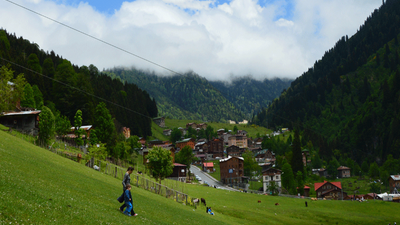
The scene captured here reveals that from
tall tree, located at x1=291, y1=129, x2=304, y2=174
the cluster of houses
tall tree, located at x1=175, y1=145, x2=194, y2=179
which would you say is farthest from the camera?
tall tree, located at x1=291, y1=129, x2=304, y2=174

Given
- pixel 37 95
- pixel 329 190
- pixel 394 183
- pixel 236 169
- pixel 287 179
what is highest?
pixel 37 95

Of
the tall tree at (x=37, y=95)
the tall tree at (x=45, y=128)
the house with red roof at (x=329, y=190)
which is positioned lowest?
the house with red roof at (x=329, y=190)

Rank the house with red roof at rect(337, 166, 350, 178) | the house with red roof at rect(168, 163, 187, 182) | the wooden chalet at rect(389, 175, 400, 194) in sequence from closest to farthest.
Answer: the house with red roof at rect(168, 163, 187, 182) < the wooden chalet at rect(389, 175, 400, 194) < the house with red roof at rect(337, 166, 350, 178)

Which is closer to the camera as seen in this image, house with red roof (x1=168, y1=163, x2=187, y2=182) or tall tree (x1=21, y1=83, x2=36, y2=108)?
tall tree (x1=21, y1=83, x2=36, y2=108)

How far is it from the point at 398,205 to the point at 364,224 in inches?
1208

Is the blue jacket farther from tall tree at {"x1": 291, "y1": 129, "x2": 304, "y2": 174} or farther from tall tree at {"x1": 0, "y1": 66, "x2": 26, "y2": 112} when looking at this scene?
tall tree at {"x1": 291, "y1": 129, "x2": 304, "y2": 174}

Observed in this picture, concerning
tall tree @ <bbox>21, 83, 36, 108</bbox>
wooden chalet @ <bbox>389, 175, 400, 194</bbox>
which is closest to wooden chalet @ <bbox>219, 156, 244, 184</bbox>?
wooden chalet @ <bbox>389, 175, 400, 194</bbox>

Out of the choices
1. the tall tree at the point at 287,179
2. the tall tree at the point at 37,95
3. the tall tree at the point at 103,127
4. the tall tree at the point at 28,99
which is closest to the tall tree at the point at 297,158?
the tall tree at the point at 287,179

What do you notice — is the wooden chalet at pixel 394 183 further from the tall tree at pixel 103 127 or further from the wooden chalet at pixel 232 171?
the tall tree at pixel 103 127

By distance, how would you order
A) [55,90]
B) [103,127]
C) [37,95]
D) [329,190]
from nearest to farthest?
[103,127], [37,95], [55,90], [329,190]

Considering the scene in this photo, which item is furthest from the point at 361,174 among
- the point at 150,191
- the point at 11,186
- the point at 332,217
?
the point at 11,186

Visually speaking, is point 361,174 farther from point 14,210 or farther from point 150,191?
point 14,210

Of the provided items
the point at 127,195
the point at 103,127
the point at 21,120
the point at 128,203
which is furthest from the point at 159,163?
the point at 127,195

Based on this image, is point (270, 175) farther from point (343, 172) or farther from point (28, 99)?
point (28, 99)
